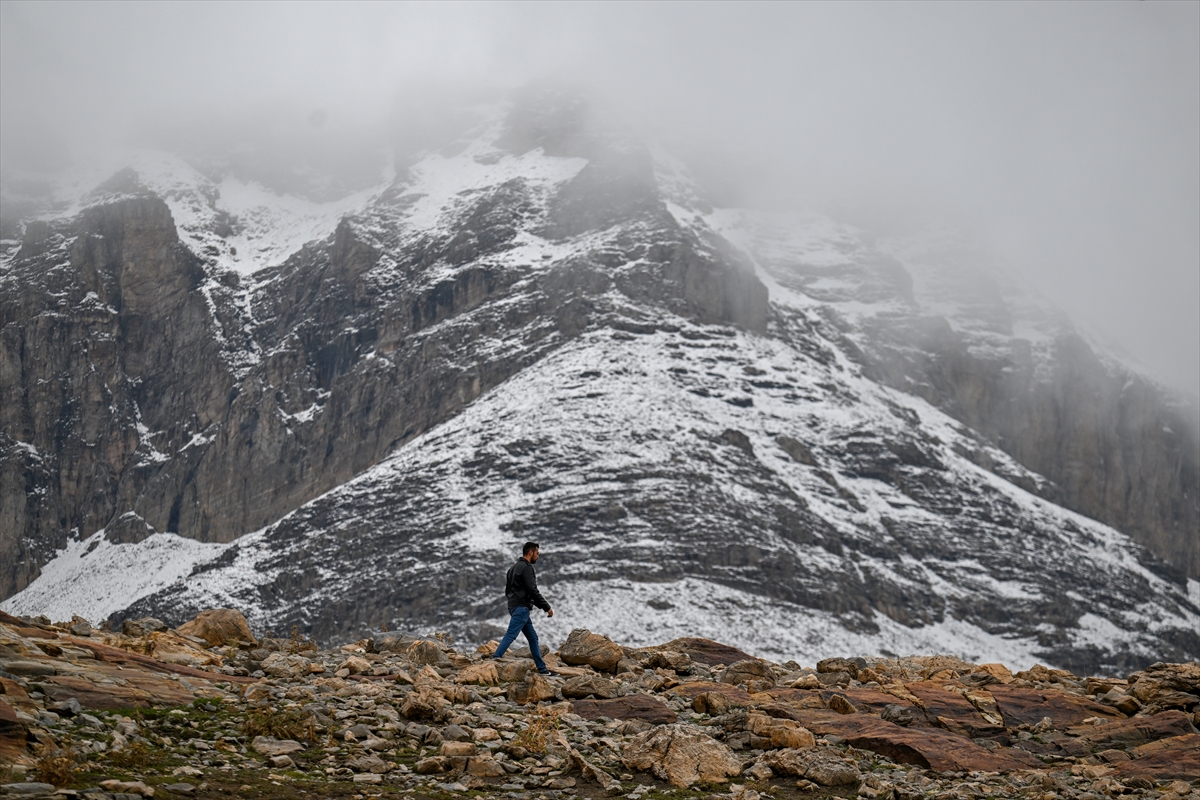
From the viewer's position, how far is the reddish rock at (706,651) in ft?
67.6

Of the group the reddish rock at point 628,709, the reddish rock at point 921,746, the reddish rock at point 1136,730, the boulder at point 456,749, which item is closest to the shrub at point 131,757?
the boulder at point 456,749

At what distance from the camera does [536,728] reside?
41.2ft

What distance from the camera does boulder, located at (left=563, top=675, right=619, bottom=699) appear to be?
600 inches

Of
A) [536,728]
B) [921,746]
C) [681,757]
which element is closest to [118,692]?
[536,728]

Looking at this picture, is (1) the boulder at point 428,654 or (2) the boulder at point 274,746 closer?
(2) the boulder at point 274,746

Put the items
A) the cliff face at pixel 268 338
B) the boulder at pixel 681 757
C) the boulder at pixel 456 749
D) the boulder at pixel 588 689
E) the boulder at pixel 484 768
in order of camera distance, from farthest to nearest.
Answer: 1. the cliff face at pixel 268 338
2. the boulder at pixel 588 689
3. the boulder at pixel 681 757
4. the boulder at pixel 456 749
5. the boulder at pixel 484 768

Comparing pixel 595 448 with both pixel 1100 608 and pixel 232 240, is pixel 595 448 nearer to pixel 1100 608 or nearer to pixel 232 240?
pixel 1100 608

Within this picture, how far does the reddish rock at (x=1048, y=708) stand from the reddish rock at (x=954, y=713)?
59 centimetres

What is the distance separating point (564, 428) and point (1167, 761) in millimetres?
94572

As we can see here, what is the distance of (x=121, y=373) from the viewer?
174 m

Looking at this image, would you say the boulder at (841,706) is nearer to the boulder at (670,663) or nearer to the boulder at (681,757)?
the boulder at (681,757)

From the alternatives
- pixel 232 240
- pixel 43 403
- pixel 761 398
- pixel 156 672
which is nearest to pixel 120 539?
pixel 43 403

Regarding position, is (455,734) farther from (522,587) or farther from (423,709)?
(522,587)

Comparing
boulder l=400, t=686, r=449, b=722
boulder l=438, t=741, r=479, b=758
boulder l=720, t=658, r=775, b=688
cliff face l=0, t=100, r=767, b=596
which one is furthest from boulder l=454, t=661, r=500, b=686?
cliff face l=0, t=100, r=767, b=596
